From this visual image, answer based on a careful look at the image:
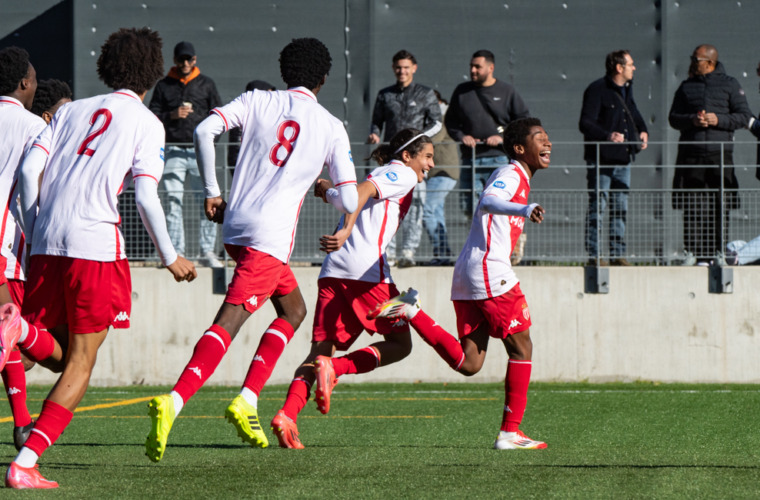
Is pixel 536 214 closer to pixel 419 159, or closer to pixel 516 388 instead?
pixel 516 388

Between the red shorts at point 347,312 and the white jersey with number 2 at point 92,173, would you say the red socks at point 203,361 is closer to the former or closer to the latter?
the white jersey with number 2 at point 92,173

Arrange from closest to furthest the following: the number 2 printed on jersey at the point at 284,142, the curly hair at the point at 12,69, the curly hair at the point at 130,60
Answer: the curly hair at the point at 130,60
the number 2 printed on jersey at the point at 284,142
the curly hair at the point at 12,69

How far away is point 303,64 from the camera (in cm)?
607

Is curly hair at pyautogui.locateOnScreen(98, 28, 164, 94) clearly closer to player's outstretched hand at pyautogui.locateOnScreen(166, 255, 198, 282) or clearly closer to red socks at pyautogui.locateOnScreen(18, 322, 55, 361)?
player's outstretched hand at pyautogui.locateOnScreen(166, 255, 198, 282)

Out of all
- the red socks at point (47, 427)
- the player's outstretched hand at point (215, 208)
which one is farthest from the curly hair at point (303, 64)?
the red socks at point (47, 427)

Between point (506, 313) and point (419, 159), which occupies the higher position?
point (419, 159)

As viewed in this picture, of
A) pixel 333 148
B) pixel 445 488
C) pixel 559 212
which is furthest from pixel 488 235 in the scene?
pixel 559 212

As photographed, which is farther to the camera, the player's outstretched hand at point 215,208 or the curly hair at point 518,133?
the curly hair at point 518,133

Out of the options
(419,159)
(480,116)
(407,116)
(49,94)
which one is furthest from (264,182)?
(480,116)

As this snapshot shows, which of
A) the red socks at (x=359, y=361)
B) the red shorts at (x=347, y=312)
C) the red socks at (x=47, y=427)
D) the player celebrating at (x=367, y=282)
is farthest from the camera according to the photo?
the red shorts at (x=347, y=312)

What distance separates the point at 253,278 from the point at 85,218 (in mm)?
950

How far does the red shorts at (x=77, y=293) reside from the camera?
5.11 meters

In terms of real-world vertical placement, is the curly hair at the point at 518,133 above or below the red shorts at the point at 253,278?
above

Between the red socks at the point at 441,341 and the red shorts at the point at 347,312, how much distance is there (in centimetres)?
11
